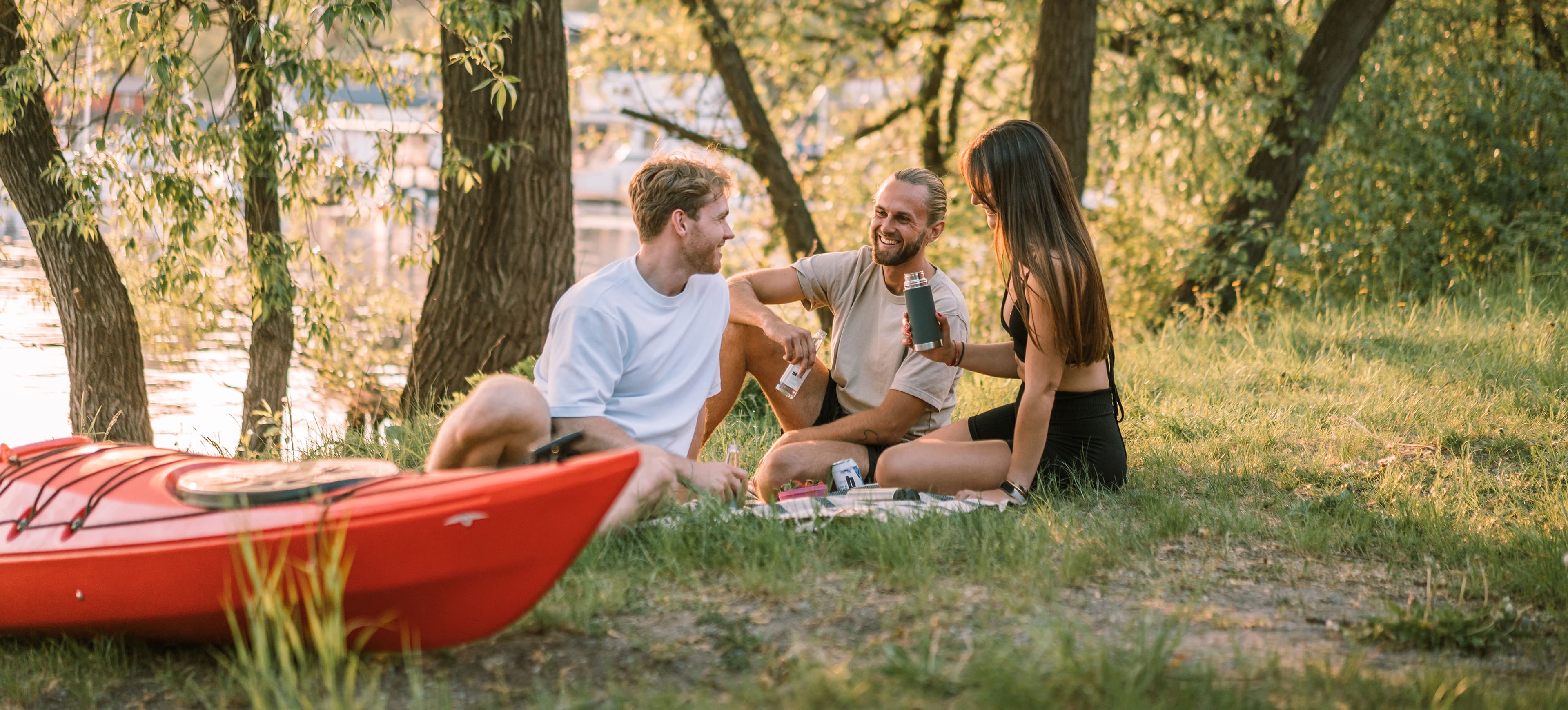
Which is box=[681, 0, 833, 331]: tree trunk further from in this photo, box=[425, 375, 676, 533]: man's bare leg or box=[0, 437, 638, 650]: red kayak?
box=[0, 437, 638, 650]: red kayak

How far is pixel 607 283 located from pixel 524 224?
349 cm

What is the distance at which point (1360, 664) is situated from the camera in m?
2.60

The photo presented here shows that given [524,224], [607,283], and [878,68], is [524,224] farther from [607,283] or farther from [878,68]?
[878,68]

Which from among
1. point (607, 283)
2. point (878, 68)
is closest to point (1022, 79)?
point (878, 68)

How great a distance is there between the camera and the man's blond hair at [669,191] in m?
3.86

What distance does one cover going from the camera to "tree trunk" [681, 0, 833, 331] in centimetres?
1127

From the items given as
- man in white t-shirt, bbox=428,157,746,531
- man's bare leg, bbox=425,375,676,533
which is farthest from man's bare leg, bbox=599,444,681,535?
man's bare leg, bbox=425,375,676,533

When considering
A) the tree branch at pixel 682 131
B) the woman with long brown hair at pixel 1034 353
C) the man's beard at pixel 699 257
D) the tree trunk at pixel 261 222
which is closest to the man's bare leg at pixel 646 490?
the man's beard at pixel 699 257

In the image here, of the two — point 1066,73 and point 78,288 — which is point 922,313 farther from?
point 1066,73

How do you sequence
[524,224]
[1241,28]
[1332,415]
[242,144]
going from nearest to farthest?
[1332,415] < [242,144] < [524,224] < [1241,28]

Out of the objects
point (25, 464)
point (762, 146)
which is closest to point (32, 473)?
point (25, 464)

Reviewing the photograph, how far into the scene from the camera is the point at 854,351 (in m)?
4.54

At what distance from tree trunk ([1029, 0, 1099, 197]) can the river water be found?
17.6 ft

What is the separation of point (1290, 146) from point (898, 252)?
6373 mm
